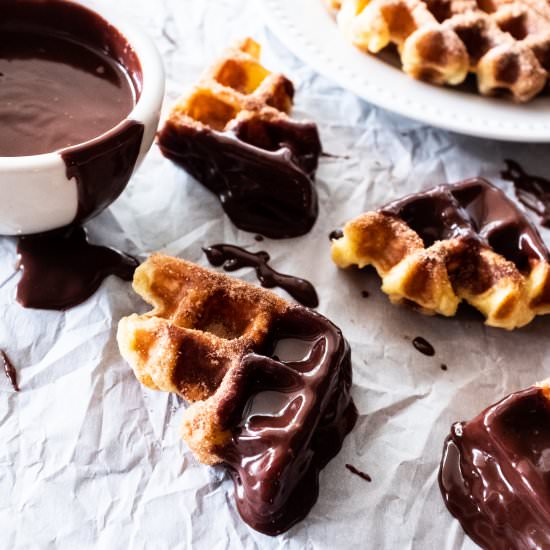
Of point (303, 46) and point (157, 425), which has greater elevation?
point (303, 46)

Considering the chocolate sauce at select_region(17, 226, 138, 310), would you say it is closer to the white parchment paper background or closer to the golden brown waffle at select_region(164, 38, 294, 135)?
the white parchment paper background

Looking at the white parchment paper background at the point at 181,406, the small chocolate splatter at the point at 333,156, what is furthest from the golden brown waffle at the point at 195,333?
the small chocolate splatter at the point at 333,156

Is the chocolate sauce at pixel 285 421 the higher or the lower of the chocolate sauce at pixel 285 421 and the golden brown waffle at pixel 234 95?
the lower

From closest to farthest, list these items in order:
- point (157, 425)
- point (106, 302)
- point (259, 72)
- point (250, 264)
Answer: point (157, 425)
point (106, 302)
point (250, 264)
point (259, 72)

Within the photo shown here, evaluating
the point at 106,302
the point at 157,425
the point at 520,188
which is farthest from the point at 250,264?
the point at 520,188

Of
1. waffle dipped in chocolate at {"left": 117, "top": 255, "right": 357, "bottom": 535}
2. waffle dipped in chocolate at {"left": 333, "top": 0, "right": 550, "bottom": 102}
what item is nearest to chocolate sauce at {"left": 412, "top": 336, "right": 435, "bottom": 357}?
waffle dipped in chocolate at {"left": 117, "top": 255, "right": 357, "bottom": 535}

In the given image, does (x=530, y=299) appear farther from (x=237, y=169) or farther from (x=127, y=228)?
(x=127, y=228)

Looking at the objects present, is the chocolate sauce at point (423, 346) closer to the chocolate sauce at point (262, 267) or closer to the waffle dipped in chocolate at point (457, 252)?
the waffle dipped in chocolate at point (457, 252)
